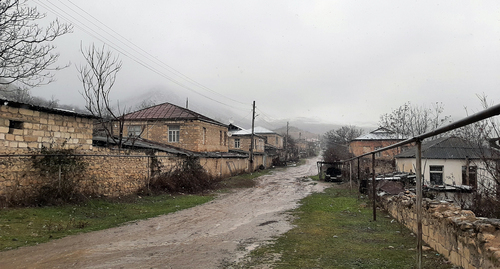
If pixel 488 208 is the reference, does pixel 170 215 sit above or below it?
below

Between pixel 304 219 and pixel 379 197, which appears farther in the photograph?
pixel 379 197

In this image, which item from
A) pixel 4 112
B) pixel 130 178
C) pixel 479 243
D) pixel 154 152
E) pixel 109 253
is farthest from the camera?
pixel 154 152

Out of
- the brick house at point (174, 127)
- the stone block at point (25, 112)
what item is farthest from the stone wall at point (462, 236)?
the brick house at point (174, 127)

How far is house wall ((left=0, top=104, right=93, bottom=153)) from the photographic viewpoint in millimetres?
10391

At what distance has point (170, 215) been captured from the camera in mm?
11016

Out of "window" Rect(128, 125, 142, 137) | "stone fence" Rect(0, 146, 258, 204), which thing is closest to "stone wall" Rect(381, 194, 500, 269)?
"stone fence" Rect(0, 146, 258, 204)

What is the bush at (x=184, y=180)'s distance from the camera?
1642 centimetres

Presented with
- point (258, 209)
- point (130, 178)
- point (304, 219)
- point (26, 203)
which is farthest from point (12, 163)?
point (304, 219)

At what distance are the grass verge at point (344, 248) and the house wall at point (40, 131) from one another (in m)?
9.55

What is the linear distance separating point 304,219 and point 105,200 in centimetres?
809

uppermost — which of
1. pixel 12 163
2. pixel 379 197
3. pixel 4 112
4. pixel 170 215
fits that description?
pixel 4 112

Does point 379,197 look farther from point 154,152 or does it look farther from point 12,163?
point 12,163

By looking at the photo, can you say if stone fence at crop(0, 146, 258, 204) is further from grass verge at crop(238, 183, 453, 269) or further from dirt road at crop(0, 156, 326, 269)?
grass verge at crop(238, 183, 453, 269)

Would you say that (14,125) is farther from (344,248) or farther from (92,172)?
(344,248)
